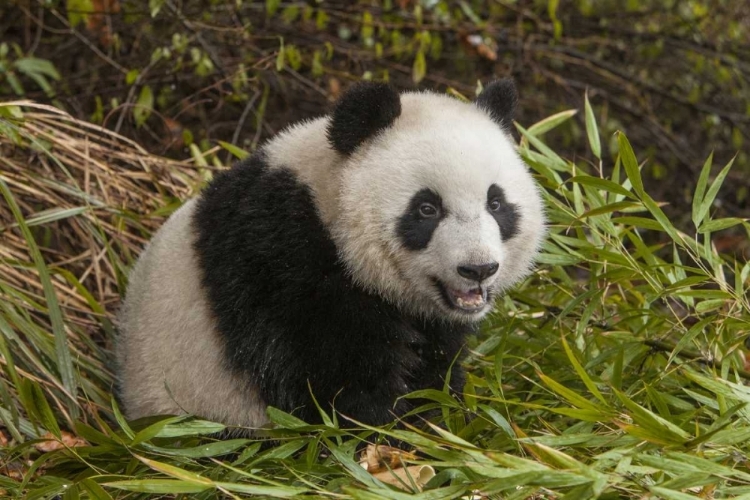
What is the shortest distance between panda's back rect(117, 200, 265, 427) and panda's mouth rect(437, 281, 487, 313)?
0.66 m

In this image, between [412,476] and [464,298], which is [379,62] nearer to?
[464,298]

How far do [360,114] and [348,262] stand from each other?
42 cm

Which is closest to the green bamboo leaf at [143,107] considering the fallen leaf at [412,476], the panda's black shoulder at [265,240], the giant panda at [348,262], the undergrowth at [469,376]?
the undergrowth at [469,376]

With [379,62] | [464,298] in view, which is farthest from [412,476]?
[379,62]

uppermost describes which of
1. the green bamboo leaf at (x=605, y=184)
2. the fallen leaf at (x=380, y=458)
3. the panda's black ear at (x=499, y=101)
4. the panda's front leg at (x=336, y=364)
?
the panda's black ear at (x=499, y=101)

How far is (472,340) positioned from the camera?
11.5ft

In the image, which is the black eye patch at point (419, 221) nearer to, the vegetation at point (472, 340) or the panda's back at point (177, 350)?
the vegetation at point (472, 340)

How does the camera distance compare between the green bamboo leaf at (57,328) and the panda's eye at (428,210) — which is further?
the green bamboo leaf at (57,328)

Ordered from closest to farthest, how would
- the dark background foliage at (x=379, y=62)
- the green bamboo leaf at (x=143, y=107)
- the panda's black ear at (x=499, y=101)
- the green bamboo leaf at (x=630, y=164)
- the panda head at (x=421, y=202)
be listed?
1. the panda head at (x=421, y=202)
2. the green bamboo leaf at (x=630, y=164)
3. the panda's black ear at (x=499, y=101)
4. the green bamboo leaf at (x=143, y=107)
5. the dark background foliage at (x=379, y=62)

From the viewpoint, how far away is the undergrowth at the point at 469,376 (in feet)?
7.51

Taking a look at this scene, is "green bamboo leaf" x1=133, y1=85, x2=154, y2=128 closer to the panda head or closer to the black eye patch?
the panda head

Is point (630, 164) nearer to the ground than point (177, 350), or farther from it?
farther from it

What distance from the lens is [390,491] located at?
2.25 m

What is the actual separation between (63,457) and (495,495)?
4.20 feet
